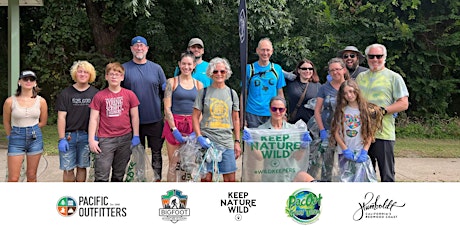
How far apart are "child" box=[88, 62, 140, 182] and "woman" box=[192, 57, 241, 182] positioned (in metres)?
0.66

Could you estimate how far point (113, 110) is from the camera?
17.1 ft

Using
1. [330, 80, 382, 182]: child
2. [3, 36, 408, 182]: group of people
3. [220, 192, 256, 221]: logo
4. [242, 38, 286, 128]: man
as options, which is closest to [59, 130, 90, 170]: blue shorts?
[3, 36, 408, 182]: group of people

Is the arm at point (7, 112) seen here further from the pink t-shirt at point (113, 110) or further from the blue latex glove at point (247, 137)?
the blue latex glove at point (247, 137)

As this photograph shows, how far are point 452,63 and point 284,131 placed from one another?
10.1 m

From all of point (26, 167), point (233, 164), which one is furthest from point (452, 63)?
point (26, 167)

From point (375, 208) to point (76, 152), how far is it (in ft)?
9.54

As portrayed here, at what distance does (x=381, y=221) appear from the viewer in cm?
428

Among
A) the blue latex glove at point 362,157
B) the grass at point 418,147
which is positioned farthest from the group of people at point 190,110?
the grass at point 418,147

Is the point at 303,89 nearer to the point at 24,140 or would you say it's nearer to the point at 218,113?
the point at 218,113

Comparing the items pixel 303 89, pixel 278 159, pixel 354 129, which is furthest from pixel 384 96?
pixel 278 159

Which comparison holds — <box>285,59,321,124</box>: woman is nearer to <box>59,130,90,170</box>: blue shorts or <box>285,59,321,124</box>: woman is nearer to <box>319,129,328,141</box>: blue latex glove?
<box>319,129,328,141</box>: blue latex glove

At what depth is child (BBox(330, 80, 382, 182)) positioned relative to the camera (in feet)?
16.2

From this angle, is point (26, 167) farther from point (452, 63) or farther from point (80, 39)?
point (452, 63)

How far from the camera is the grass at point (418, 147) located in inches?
387
